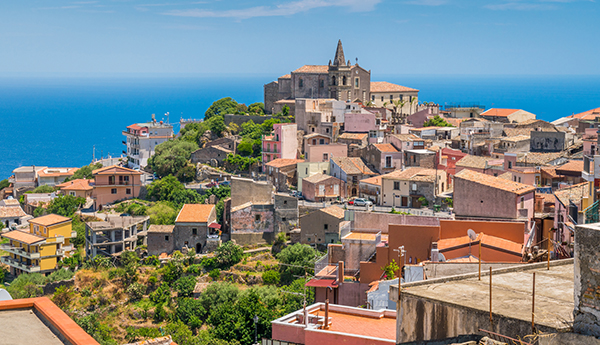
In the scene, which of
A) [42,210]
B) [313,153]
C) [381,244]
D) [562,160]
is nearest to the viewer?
[381,244]

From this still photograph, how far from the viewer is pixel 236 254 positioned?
34719 mm

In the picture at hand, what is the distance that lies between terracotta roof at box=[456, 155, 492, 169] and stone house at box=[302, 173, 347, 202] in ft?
23.5

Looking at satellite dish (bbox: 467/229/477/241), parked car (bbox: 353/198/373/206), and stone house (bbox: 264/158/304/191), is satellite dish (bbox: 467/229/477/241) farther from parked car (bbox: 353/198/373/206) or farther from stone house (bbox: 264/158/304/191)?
stone house (bbox: 264/158/304/191)

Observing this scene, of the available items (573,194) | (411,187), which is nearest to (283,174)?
(411,187)

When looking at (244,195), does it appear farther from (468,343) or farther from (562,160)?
(468,343)

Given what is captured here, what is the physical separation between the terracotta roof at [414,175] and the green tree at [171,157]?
1799 centimetres

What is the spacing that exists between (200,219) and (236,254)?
385 cm

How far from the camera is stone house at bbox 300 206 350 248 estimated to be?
34.3 m

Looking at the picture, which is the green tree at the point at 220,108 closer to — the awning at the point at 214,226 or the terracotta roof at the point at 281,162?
the terracotta roof at the point at 281,162

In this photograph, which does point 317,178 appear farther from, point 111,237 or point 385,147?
point 111,237

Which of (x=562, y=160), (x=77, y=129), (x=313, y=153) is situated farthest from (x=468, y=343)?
(x=77, y=129)

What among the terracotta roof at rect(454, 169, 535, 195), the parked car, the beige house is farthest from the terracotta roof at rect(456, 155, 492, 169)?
the terracotta roof at rect(454, 169, 535, 195)

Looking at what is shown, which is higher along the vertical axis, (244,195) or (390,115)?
(390,115)

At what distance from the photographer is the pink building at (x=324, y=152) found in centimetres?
4600
